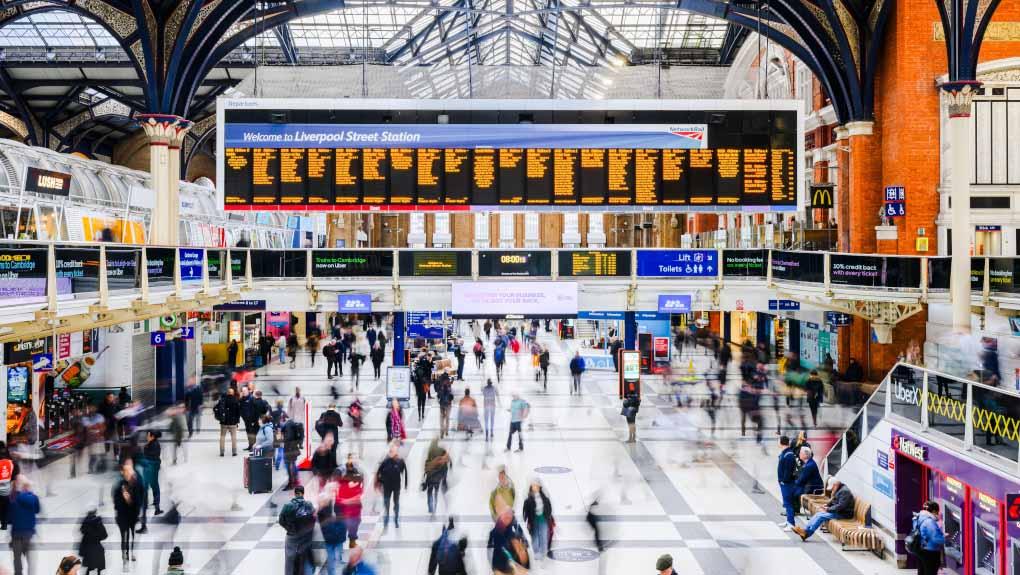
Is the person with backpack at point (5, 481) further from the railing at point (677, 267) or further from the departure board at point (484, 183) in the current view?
the departure board at point (484, 183)

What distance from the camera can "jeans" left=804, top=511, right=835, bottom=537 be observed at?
11.6m

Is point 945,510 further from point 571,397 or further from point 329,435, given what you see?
point 571,397

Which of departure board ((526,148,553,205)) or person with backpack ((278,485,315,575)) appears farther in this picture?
departure board ((526,148,553,205))

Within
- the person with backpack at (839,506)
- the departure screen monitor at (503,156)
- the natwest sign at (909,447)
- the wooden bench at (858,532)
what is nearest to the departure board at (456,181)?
the departure screen monitor at (503,156)

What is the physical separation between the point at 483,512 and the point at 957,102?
610 inches

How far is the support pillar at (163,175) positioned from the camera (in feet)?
75.4

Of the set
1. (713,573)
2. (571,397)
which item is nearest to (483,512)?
(713,573)

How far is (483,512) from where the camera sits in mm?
12852

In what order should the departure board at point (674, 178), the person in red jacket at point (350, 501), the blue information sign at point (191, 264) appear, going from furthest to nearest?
1. the departure board at point (674, 178)
2. the blue information sign at point (191, 264)
3. the person in red jacket at point (350, 501)

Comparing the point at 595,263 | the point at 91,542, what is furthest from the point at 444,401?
the point at 91,542

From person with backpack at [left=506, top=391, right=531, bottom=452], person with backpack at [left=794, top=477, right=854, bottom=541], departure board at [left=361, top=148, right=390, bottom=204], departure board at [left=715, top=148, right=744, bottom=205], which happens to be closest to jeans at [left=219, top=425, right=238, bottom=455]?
person with backpack at [left=506, top=391, right=531, bottom=452]

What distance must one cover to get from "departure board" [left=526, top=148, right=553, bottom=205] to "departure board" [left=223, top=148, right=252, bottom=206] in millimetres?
7085

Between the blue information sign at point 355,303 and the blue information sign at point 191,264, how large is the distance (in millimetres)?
3940

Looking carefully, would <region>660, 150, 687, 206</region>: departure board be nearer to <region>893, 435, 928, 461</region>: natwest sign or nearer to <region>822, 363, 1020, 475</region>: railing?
<region>822, 363, 1020, 475</region>: railing
